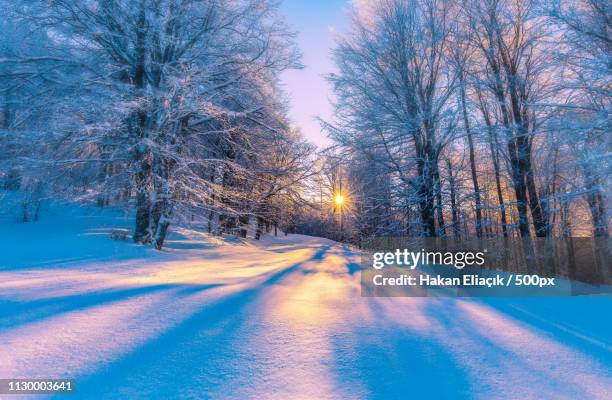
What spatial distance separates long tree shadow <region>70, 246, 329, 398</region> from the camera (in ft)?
3.99

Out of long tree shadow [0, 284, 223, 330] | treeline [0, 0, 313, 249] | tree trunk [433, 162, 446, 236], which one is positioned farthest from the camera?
tree trunk [433, 162, 446, 236]

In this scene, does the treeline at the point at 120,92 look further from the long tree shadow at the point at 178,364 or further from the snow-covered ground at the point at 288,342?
the long tree shadow at the point at 178,364

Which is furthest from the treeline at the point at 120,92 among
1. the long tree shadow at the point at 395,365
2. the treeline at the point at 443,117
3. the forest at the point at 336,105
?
the long tree shadow at the point at 395,365

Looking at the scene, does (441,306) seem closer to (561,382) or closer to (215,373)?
(561,382)

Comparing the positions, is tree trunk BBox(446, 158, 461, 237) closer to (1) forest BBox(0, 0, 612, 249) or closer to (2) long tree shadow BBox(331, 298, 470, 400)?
(1) forest BBox(0, 0, 612, 249)

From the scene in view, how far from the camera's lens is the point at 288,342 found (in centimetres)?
173

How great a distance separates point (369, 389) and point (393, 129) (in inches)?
260

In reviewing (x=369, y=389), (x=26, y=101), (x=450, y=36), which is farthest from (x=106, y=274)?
(x=450, y=36)

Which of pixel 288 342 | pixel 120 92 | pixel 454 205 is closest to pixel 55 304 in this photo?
pixel 288 342

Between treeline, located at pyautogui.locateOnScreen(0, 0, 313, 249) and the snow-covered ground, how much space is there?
11.0ft

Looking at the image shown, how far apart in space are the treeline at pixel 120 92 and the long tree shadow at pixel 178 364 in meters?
4.50

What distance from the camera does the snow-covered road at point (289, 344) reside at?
4.23 ft

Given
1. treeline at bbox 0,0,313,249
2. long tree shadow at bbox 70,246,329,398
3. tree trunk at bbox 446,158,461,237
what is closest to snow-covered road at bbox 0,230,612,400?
long tree shadow at bbox 70,246,329,398

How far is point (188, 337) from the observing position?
1.72 m
